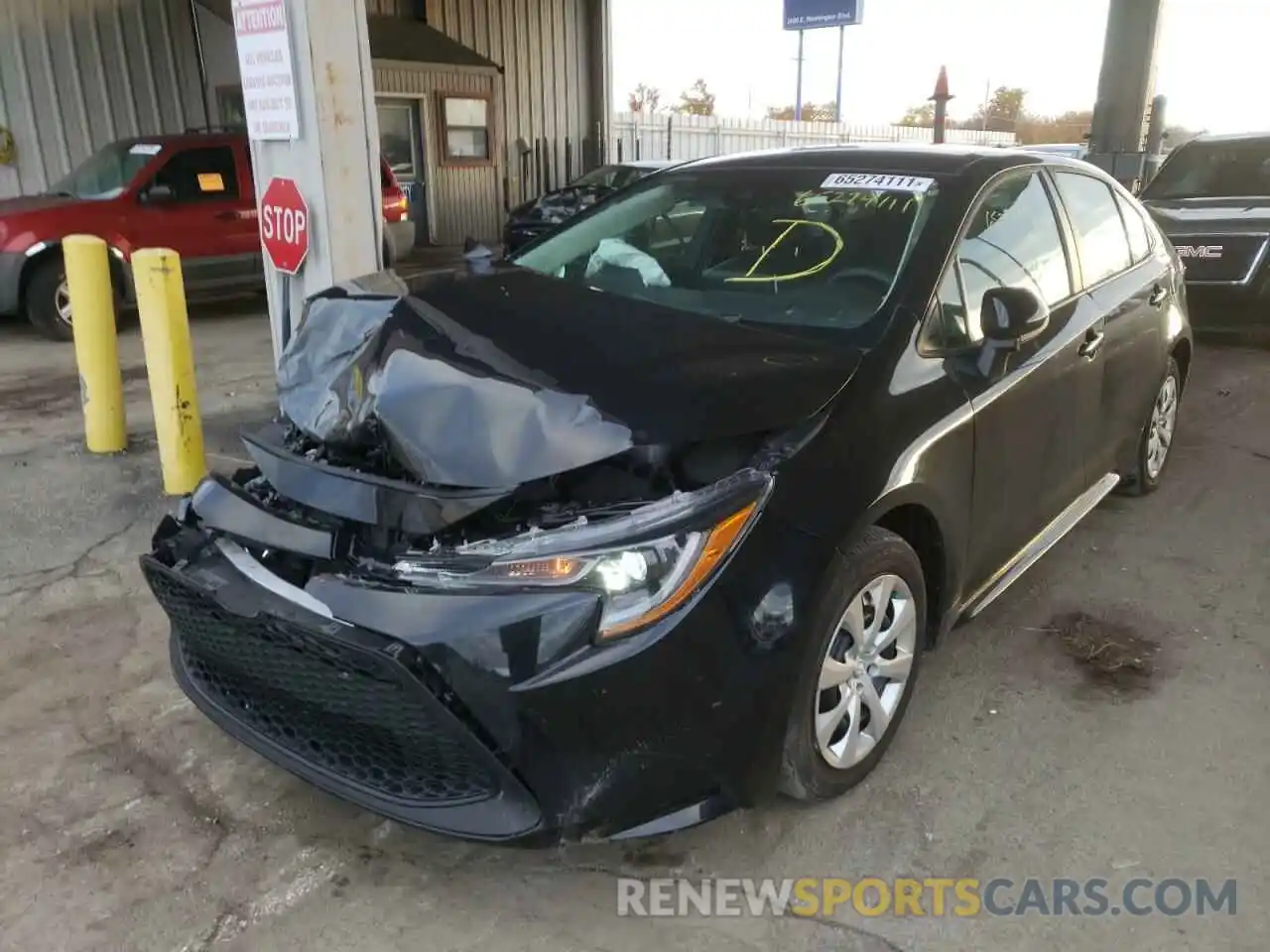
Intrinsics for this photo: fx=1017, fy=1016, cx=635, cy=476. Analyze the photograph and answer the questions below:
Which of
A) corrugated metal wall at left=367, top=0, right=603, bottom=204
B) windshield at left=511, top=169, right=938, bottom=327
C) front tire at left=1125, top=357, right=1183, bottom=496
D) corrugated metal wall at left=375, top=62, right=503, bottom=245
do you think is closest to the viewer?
windshield at left=511, top=169, right=938, bottom=327

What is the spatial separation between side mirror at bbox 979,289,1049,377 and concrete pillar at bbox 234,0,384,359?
2.89 metres

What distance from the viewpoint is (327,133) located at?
14.6 ft

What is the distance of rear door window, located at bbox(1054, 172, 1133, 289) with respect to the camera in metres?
3.79

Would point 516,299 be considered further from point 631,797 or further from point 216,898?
point 216,898

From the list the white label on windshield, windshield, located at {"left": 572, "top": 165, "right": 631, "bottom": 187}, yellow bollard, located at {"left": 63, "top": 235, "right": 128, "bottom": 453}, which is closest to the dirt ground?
yellow bollard, located at {"left": 63, "top": 235, "right": 128, "bottom": 453}

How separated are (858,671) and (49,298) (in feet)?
Answer: 28.9

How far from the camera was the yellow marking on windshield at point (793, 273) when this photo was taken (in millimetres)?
3152

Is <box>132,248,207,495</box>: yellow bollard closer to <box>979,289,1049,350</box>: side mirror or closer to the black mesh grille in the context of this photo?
the black mesh grille

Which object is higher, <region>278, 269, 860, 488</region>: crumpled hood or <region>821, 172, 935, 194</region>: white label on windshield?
<region>821, 172, 935, 194</region>: white label on windshield

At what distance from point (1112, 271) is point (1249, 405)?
367 centimetres

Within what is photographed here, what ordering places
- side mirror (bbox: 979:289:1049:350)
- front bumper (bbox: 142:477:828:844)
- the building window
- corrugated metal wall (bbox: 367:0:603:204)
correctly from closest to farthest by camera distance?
1. front bumper (bbox: 142:477:828:844)
2. side mirror (bbox: 979:289:1049:350)
3. the building window
4. corrugated metal wall (bbox: 367:0:603:204)

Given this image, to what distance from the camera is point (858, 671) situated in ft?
8.59

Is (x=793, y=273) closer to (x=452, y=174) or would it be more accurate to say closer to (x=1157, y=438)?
(x=1157, y=438)

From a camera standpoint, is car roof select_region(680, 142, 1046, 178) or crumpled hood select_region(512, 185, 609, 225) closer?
car roof select_region(680, 142, 1046, 178)
